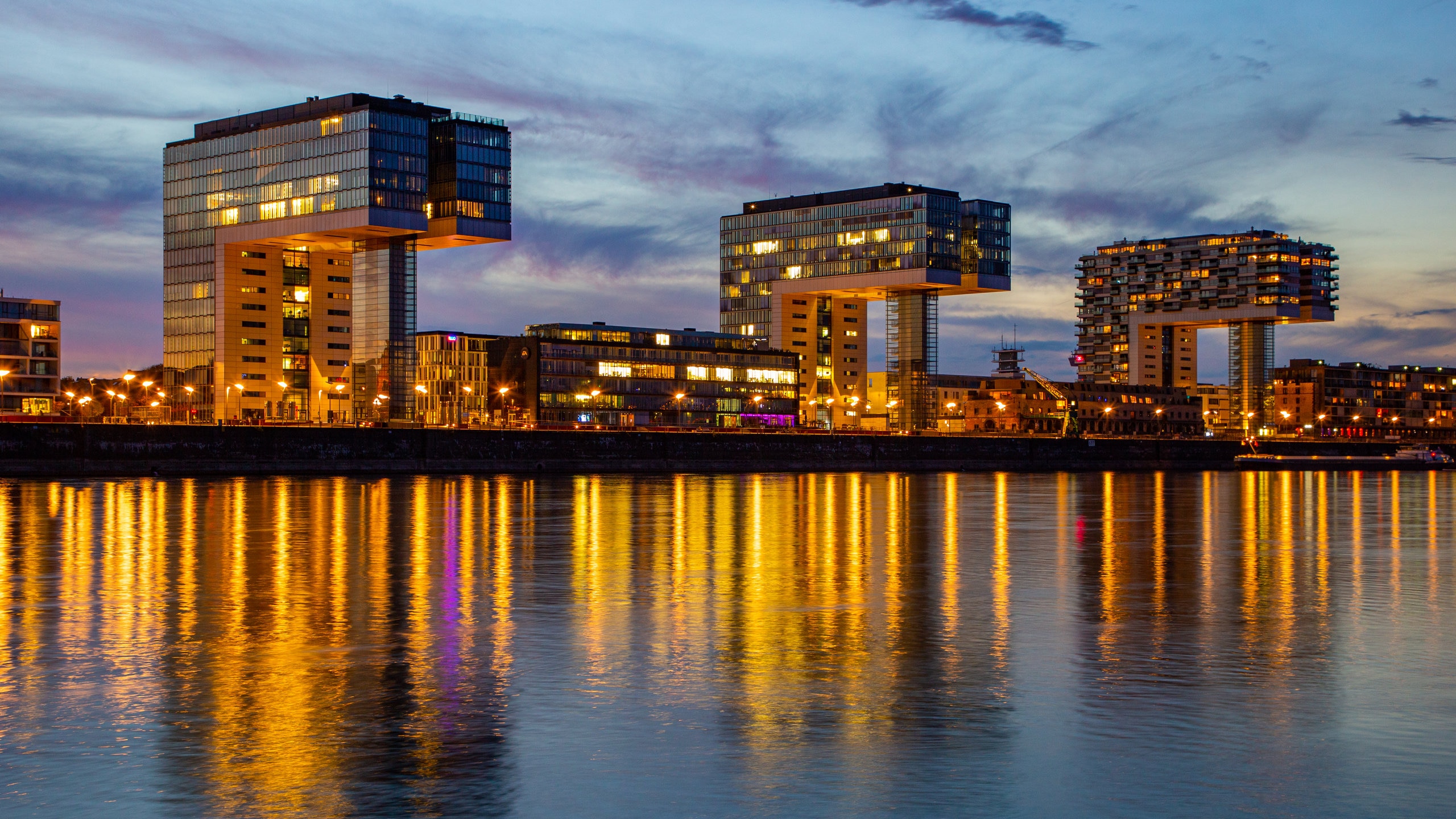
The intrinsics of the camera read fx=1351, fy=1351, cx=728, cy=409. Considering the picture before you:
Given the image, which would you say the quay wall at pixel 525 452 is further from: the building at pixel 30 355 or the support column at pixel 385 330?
the building at pixel 30 355

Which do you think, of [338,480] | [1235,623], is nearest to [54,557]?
[1235,623]

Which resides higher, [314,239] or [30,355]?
[314,239]

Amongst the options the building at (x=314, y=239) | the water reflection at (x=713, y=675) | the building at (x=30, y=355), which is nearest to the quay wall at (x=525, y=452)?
the building at (x=314, y=239)

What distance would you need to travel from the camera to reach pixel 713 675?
19.2 m

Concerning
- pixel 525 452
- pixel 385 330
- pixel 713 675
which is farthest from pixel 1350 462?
pixel 713 675

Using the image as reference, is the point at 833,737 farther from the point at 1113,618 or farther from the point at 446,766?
the point at 1113,618

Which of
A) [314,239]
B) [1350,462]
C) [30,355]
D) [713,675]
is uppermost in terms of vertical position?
[314,239]

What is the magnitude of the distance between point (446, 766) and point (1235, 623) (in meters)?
16.5

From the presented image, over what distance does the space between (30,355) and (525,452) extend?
333 feet

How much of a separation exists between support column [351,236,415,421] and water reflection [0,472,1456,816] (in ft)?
378

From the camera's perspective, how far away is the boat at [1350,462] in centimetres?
16662

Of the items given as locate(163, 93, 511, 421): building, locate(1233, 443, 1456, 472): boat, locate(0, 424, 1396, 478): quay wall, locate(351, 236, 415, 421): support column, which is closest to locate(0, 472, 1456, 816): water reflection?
locate(0, 424, 1396, 478): quay wall

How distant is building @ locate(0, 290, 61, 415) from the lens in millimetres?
177875

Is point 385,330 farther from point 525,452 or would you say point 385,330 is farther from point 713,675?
point 713,675
